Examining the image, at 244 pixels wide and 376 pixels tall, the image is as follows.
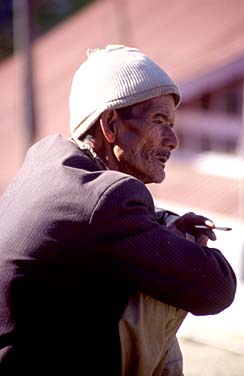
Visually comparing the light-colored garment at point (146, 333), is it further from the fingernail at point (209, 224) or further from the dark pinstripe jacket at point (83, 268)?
the fingernail at point (209, 224)

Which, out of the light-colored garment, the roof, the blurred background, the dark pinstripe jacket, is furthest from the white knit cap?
the roof

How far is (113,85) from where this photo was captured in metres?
2.18

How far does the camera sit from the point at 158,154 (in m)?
2.26

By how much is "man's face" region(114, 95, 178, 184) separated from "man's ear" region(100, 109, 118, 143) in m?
0.01

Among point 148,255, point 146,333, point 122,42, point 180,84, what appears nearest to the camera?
point 148,255

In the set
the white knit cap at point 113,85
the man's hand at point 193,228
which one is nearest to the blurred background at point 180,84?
the man's hand at point 193,228

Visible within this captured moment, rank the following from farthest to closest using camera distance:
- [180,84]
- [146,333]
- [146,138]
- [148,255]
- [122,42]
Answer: [122,42] → [180,84] → [146,138] → [146,333] → [148,255]

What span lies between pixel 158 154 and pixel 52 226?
16.2 inches

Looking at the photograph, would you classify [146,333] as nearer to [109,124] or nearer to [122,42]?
[109,124]

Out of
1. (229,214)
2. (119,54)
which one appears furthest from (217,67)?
(119,54)

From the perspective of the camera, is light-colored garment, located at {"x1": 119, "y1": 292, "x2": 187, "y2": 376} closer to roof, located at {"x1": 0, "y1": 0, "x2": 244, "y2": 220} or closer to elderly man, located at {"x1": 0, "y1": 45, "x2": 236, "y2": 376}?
elderly man, located at {"x1": 0, "y1": 45, "x2": 236, "y2": 376}

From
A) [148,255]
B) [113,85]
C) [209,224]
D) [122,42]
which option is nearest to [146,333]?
[148,255]

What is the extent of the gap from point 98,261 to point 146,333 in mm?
247

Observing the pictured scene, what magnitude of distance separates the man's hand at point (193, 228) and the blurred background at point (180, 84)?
4669mm
